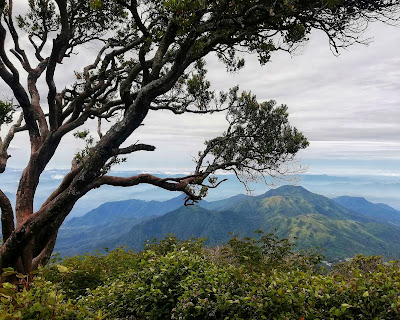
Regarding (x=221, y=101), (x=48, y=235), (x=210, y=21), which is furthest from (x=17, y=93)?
(x=221, y=101)

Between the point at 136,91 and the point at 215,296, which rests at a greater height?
the point at 136,91

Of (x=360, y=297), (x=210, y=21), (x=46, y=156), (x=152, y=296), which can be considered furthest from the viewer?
(x=46, y=156)

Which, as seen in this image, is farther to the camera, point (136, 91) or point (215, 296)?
point (136, 91)

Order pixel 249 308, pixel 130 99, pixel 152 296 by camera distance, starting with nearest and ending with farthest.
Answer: pixel 249 308, pixel 152 296, pixel 130 99

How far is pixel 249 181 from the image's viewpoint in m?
15.0

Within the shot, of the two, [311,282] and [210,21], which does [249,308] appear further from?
[210,21]

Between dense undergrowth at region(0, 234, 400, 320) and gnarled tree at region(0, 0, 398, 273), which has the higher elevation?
gnarled tree at region(0, 0, 398, 273)

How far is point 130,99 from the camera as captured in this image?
9.20 metres

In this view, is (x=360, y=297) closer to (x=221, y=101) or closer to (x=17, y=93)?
(x=221, y=101)

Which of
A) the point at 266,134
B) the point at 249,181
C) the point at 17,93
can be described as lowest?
the point at 249,181

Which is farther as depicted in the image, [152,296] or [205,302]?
[152,296]

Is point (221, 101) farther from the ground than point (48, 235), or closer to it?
farther from the ground

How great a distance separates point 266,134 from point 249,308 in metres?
10.6

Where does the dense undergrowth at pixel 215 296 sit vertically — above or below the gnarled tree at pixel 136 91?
below
